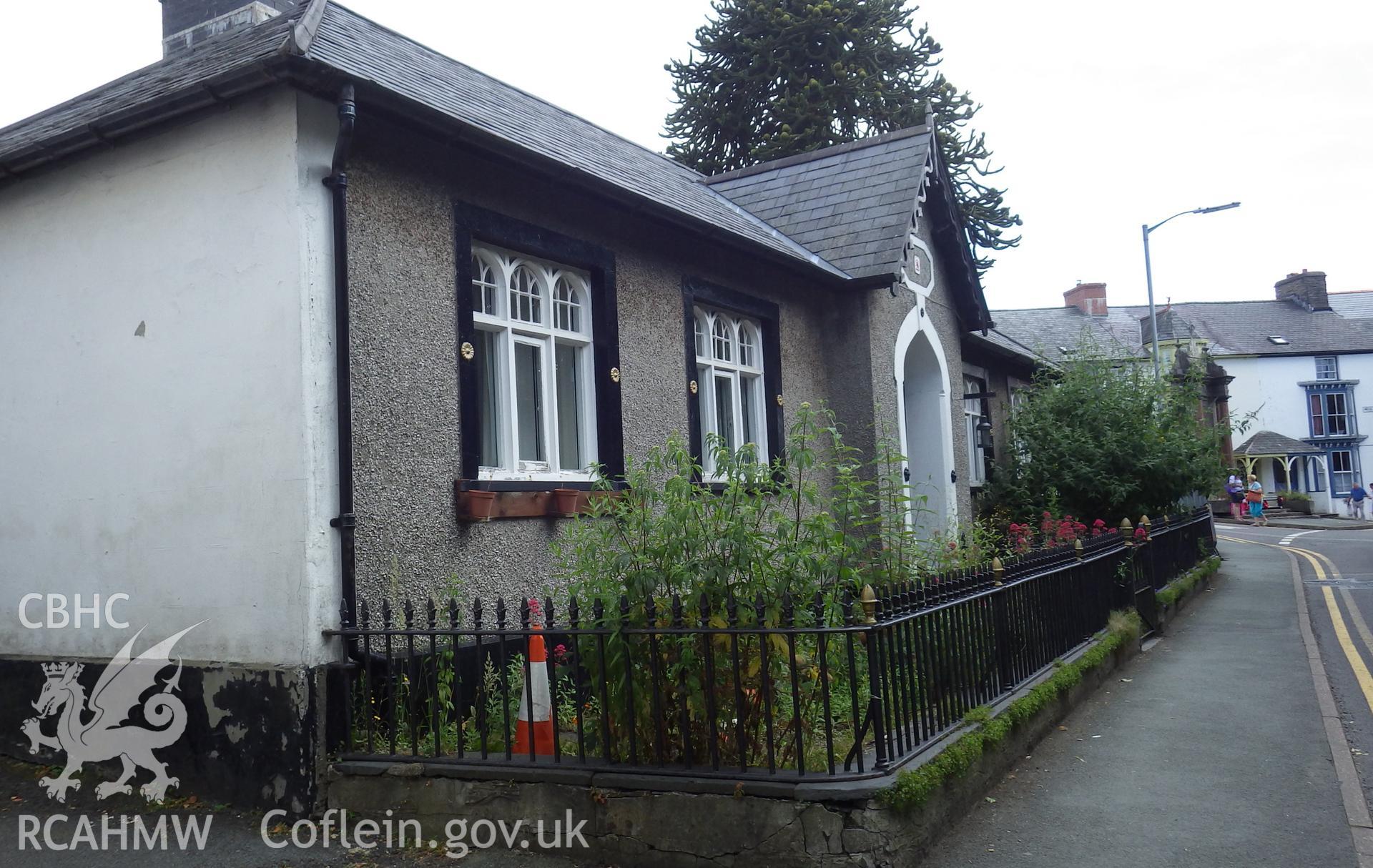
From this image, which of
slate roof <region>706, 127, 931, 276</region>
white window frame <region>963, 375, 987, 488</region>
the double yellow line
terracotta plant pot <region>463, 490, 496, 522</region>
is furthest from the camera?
white window frame <region>963, 375, 987, 488</region>

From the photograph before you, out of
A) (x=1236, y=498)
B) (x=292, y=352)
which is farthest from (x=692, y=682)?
(x=1236, y=498)

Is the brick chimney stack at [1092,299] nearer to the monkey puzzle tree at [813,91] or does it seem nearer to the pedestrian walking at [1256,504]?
the pedestrian walking at [1256,504]

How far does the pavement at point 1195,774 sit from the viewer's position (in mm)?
5469

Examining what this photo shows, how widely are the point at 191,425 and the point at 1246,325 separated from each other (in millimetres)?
58943

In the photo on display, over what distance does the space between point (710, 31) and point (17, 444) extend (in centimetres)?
2366

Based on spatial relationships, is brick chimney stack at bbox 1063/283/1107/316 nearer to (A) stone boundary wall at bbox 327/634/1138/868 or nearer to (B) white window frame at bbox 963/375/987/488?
(B) white window frame at bbox 963/375/987/488

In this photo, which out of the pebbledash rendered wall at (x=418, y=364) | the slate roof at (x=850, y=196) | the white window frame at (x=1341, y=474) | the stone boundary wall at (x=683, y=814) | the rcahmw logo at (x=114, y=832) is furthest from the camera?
the white window frame at (x=1341, y=474)

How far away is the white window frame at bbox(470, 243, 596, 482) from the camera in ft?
26.6

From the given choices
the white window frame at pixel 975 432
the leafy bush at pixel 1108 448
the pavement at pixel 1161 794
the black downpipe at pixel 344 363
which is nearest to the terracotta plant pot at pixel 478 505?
the black downpipe at pixel 344 363

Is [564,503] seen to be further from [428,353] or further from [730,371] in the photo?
[730,371]

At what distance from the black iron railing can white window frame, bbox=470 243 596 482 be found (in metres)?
1.57

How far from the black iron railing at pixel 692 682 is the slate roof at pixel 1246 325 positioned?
45454 mm

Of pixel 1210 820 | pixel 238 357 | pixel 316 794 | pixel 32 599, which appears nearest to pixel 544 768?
pixel 316 794

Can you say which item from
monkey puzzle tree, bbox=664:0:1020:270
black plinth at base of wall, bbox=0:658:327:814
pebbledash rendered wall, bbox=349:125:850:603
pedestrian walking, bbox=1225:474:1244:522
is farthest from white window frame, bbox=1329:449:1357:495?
black plinth at base of wall, bbox=0:658:327:814
